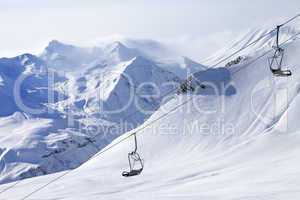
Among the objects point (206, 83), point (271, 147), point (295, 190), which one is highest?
point (206, 83)

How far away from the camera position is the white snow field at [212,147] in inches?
2544

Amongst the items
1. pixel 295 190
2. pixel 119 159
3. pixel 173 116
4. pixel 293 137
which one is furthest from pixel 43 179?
pixel 295 190

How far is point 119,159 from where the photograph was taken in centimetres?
10569

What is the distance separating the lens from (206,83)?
399 ft

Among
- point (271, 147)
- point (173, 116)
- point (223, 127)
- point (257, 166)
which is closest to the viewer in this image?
point (257, 166)

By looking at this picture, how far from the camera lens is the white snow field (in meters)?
64.6

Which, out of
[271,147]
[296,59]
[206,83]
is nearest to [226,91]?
[206,83]

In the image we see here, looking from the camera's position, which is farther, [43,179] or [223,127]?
[223,127]

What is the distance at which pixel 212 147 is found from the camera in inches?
3787

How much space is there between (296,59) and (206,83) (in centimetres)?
1807

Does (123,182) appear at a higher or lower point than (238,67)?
lower

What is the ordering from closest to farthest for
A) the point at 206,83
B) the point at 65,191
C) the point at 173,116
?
the point at 65,191
the point at 173,116
the point at 206,83

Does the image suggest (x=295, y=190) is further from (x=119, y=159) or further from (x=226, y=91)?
(x=226, y=91)

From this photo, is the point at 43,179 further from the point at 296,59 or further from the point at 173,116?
the point at 296,59
